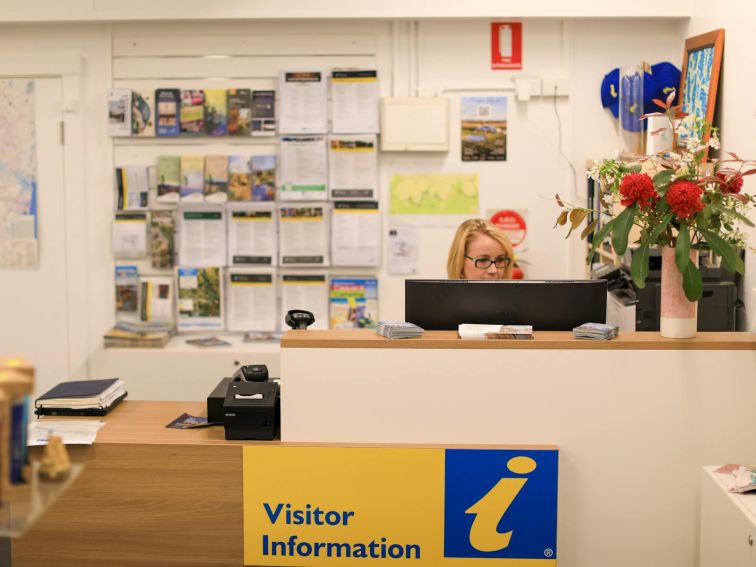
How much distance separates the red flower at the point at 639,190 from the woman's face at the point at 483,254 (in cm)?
110

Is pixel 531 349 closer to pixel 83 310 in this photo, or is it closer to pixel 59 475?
pixel 59 475

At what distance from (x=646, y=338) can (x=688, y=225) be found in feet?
1.18

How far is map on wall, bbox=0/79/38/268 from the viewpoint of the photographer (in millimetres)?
4820

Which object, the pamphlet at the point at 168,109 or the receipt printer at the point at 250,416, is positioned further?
the pamphlet at the point at 168,109

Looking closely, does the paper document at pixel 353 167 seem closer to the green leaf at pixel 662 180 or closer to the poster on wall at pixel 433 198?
the poster on wall at pixel 433 198

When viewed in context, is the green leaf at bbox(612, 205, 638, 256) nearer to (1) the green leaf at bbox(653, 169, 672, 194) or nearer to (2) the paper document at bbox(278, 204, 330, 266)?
(1) the green leaf at bbox(653, 169, 672, 194)

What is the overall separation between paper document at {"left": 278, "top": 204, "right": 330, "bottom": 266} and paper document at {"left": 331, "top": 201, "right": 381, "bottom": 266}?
56mm

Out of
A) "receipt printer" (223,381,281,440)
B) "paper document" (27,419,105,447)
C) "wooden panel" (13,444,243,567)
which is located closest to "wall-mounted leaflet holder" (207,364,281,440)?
"receipt printer" (223,381,281,440)

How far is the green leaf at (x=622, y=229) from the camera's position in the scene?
2633 millimetres

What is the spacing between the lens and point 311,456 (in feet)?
8.93

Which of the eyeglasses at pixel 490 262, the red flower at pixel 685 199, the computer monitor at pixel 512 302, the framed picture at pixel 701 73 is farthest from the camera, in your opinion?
the framed picture at pixel 701 73

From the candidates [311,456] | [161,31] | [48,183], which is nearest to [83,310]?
[48,183]

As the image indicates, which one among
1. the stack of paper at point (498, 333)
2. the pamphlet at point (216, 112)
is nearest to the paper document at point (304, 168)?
the pamphlet at point (216, 112)

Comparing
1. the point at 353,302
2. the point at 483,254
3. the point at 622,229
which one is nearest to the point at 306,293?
the point at 353,302
